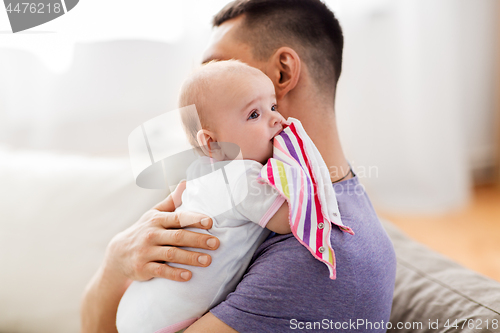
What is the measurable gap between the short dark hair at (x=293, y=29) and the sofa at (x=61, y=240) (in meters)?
0.36

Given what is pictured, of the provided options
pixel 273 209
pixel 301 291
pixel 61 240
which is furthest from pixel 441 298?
pixel 61 240

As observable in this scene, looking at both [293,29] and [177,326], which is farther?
[293,29]

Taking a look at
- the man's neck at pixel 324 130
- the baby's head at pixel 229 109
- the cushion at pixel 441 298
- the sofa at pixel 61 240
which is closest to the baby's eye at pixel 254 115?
the baby's head at pixel 229 109

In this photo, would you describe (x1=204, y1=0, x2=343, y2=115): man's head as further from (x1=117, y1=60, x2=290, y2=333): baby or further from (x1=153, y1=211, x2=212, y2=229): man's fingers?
(x1=153, y1=211, x2=212, y2=229): man's fingers

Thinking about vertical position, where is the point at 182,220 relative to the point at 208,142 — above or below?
below

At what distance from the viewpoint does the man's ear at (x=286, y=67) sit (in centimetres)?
76

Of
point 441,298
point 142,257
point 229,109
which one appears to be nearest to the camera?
point 229,109

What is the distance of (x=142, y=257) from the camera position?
74cm

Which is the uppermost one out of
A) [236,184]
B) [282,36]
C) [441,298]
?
[282,36]

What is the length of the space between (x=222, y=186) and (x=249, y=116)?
0.12m

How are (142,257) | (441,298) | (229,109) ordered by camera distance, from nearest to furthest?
1. (229,109)
2. (142,257)
3. (441,298)

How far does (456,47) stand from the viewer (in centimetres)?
273

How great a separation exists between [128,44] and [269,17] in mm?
278

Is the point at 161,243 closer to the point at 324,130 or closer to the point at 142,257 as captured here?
the point at 142,257
